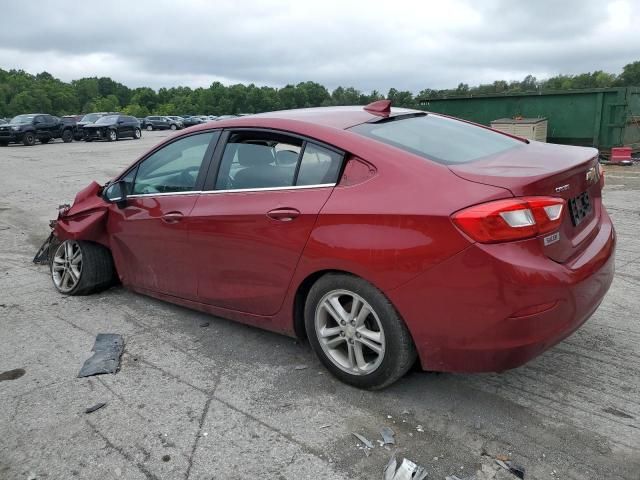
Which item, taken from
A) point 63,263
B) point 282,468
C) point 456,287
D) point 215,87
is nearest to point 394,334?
point 456,287

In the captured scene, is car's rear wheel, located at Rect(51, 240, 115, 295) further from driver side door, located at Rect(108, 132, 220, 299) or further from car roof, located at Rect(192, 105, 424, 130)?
car roof, located at Rect(192, 105, 424, 130)

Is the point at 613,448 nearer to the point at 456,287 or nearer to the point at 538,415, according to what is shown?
the point at 538,415

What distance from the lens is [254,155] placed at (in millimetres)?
3582

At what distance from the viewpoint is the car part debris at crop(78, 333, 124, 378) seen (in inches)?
139

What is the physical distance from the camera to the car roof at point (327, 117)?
3.36m

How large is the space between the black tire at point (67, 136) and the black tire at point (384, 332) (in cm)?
3264

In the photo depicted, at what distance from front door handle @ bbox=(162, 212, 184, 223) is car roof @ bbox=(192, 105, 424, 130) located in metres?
0.65

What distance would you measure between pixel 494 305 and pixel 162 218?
8.21 feet

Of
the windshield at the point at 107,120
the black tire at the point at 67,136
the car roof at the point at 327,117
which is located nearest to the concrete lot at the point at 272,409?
the car roof at the point at 327,117

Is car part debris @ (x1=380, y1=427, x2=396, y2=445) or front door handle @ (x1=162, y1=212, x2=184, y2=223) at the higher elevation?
front door handle @ (x1=162, y1=212, x2=184, y2=223)

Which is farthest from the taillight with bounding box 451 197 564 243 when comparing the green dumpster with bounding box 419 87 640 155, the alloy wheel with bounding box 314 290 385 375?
the green dumpster with bounding box 419 87 640 155

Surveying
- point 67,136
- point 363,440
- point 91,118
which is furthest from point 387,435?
point 91,118

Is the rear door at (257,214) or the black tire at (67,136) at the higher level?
the rear door at (257,214)

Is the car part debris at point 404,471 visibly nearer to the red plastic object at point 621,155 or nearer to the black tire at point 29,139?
the red plastic object at point 621,155
